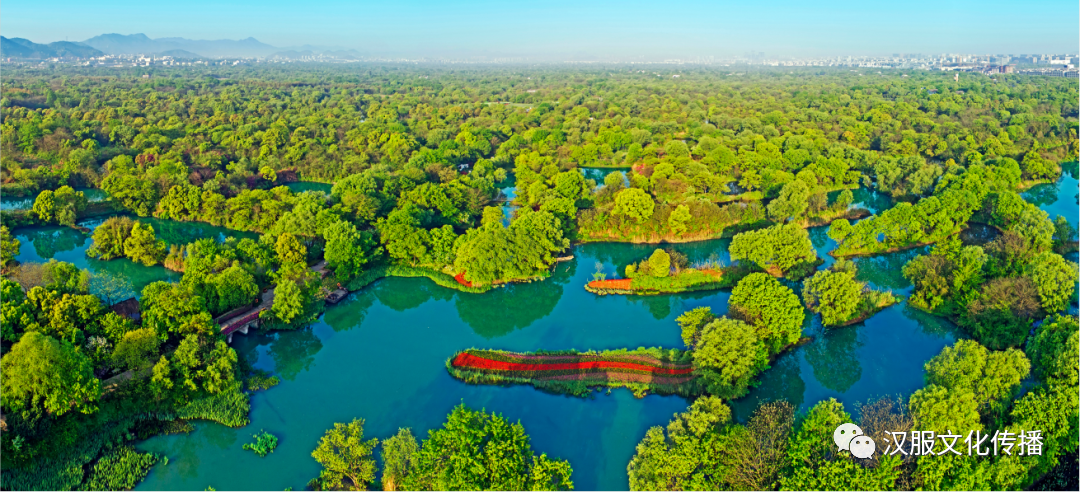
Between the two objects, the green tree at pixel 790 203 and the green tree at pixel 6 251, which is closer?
the green tree at pixel 6 251

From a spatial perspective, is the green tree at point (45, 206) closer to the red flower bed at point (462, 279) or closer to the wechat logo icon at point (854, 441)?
the red flower bed at point (462, 279)

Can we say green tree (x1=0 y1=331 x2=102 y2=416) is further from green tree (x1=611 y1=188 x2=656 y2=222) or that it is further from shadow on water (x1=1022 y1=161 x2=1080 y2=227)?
shadow on water (x1=1022 y1=161 x2=1080 y2=227)

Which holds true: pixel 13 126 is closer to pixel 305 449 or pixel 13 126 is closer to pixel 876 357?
pixel 305 449

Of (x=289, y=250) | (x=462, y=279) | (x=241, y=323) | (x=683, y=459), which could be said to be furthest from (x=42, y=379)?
(x=683, y=459)

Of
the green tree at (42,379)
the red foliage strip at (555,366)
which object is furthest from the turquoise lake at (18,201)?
the red foliage strip at (555,366)

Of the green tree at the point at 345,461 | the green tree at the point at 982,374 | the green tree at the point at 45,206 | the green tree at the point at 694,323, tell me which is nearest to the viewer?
the green tree at the point at 345,461

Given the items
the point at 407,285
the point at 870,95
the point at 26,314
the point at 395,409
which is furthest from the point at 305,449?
the point at 870,95

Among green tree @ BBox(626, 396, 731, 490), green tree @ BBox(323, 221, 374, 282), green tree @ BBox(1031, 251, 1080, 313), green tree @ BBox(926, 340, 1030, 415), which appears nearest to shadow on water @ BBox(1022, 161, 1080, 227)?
green tree @ BBox(1031, 251, 1080, 313)
